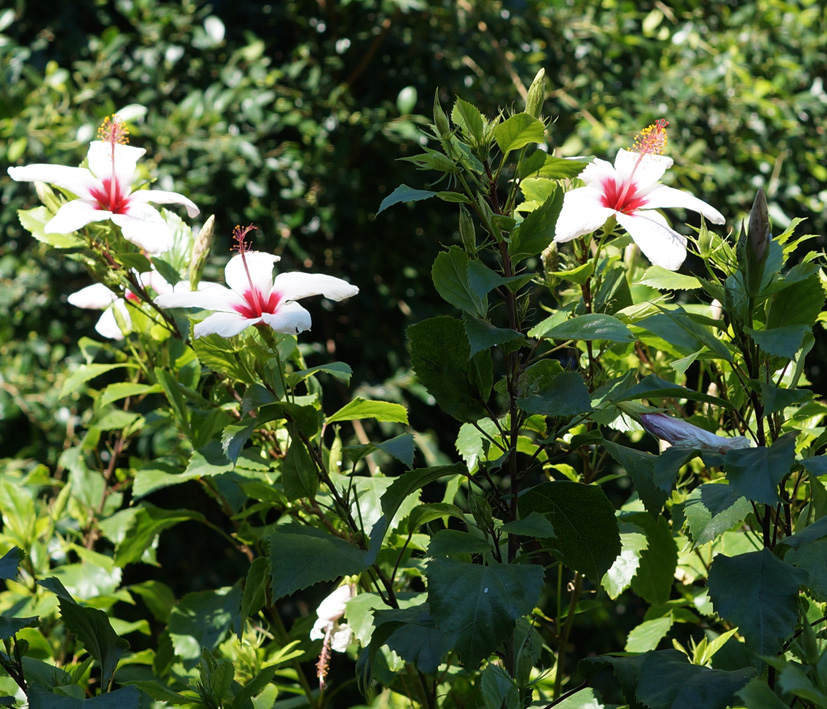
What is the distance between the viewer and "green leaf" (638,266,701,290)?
2.46ft

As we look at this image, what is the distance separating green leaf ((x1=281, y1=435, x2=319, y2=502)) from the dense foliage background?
1.40 m

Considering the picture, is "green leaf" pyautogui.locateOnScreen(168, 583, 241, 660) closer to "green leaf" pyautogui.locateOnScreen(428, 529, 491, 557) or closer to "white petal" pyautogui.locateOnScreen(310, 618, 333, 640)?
"white petal" pyautogui.locateOnScreen(310, 618, 333, 640)

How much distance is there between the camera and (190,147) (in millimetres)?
2305

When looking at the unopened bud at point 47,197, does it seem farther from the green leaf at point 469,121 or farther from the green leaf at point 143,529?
the green leaf at point 469,121

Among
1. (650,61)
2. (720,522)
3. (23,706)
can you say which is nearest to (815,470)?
(720,522)

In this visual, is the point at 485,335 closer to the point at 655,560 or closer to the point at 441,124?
the point at 441,124

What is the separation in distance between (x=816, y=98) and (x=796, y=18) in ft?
1.09

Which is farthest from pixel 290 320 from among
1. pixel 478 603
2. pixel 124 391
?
pixel 124 391

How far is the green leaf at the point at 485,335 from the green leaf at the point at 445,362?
0.17ft

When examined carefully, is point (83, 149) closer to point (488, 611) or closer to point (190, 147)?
point (190, 147)

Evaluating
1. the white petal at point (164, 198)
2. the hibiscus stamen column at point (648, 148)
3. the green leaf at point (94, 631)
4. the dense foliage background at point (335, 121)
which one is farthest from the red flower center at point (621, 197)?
the dense foliage background at point (335, 121)

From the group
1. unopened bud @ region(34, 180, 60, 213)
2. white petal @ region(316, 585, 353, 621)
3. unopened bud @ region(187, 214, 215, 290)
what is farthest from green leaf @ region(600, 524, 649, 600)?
unopened bud @ region(34, 180, 60, 213)

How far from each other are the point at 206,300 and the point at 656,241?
Result: 1.28 feet

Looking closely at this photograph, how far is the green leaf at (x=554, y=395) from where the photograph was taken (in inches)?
23.8
